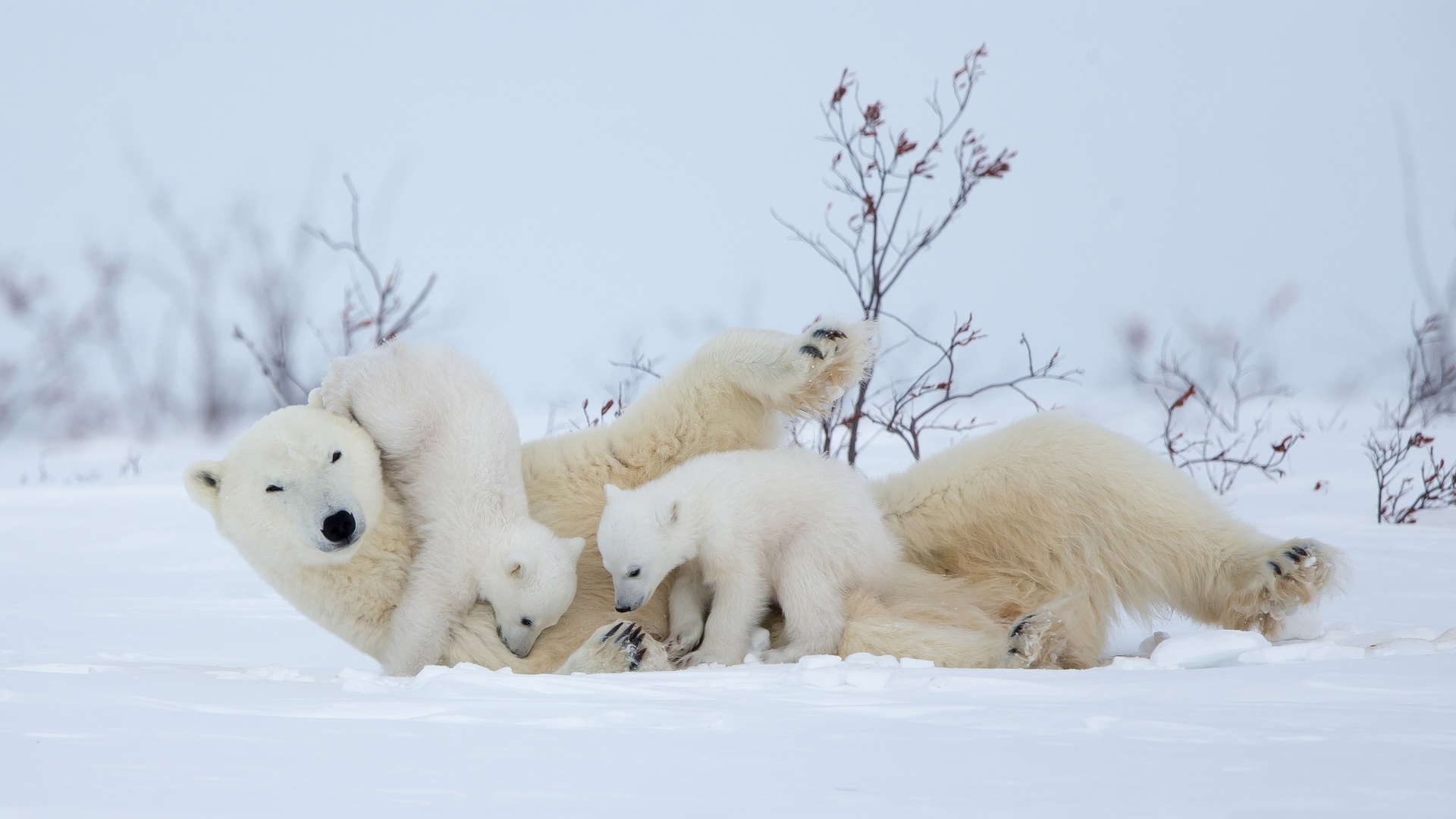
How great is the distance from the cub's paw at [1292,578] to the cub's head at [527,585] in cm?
160

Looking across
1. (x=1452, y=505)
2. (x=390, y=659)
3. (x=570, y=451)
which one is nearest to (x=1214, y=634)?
(x=570, y=451)

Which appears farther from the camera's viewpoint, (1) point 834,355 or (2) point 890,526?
(2) point 890,526

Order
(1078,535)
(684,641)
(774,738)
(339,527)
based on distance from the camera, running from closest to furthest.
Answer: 1. (774,738)
2. (339,527)
3. (684,641)
4. (1078,535)

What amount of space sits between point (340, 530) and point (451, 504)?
0.28 m

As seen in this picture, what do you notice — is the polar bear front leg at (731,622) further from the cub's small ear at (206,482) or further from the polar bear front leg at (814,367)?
the cub's small ear at (206,482)

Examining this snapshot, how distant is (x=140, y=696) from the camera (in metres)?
2.00

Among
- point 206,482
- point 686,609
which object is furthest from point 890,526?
point 206,482

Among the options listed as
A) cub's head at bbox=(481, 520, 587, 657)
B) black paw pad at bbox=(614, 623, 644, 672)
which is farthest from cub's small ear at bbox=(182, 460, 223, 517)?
black paw pad at bbox=(614, 623, 644, 672)

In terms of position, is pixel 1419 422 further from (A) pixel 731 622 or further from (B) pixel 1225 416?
(A) pixel 731 622

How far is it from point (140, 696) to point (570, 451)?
1368 millimetres

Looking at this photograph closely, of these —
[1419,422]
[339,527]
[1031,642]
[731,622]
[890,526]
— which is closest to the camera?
[1031,642]

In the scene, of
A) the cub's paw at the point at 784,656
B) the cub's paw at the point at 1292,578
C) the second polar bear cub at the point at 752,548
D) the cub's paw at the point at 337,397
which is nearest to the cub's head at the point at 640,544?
the second polar bear cub at the point at 752,548

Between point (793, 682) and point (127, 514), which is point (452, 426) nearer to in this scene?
point (793, 682)

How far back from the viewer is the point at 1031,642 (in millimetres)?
2537
